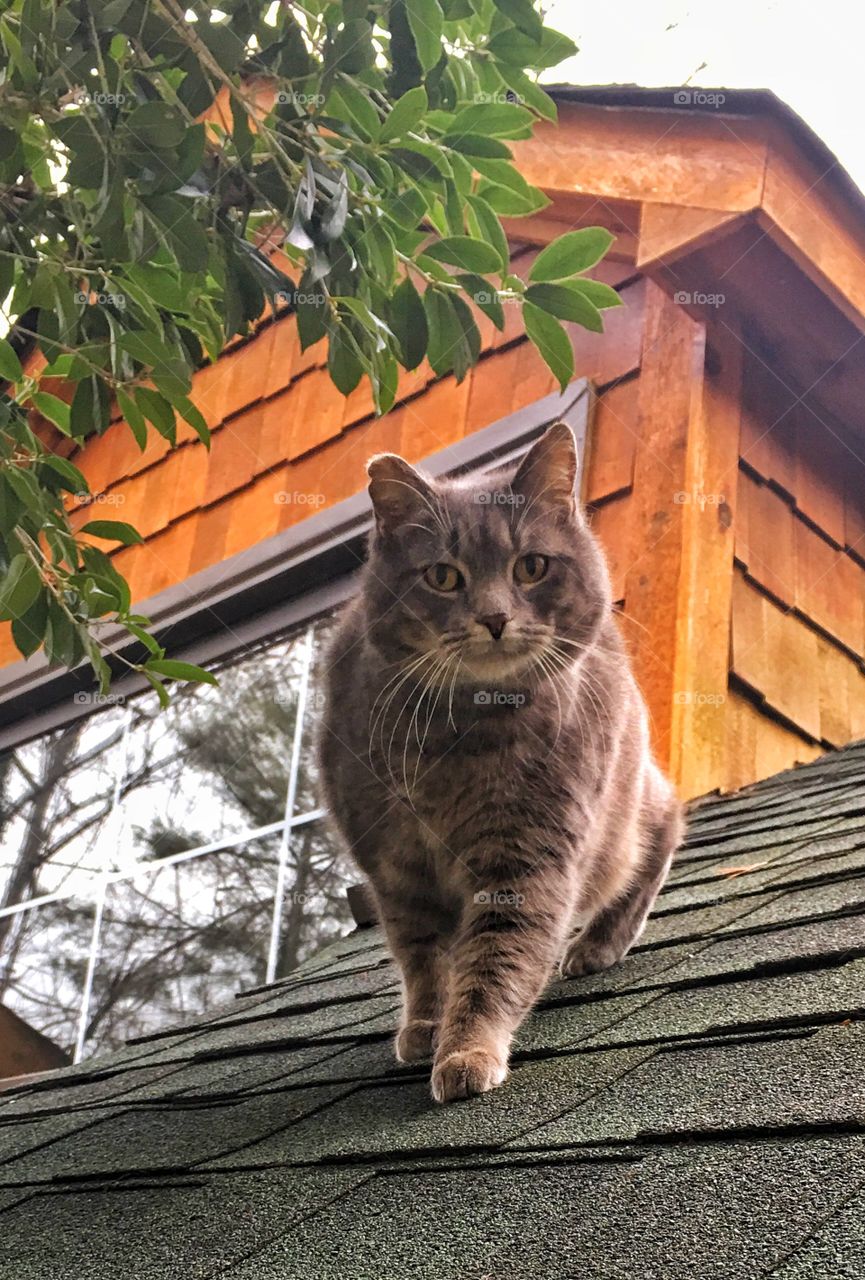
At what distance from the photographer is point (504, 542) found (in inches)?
80.1

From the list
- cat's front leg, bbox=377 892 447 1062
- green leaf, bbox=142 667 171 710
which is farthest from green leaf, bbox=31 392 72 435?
cat's front leg, bbox=377 892 447 1062

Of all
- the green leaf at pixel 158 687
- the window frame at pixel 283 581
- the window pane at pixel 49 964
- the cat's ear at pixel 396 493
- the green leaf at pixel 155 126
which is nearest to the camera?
the green leaf at pixel 155 126

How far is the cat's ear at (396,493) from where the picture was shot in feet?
6.82

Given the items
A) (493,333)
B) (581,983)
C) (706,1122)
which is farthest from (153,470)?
(706,1122)

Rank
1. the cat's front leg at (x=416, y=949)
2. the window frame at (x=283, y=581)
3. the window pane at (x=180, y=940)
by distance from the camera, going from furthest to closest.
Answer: the window pane at (x=180, y=940), the window frame at (x=283, y=581), the cat's front leg at (x=416, y=949)

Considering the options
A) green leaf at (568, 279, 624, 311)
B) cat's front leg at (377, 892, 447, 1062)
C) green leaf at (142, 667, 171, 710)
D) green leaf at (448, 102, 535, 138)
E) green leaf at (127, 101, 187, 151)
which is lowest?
cat's front leg at (377, 892, 447, 1062)

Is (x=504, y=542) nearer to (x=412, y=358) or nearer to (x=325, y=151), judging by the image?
(x=412, y=358)

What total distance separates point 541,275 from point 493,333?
2.27 metres

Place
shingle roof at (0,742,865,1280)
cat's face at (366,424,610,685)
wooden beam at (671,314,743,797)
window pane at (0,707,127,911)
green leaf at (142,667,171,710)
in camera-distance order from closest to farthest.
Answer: shingle roof at (0,742,865,1280) < cat's face at (366,424,610,685) < green leaf at (142,667,171,710) < wooden beam at (671,314,743,797) < window pane at (0,707,127,911)

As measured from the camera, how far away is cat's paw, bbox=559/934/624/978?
6.26 ft

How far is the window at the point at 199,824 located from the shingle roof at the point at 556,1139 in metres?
1.74

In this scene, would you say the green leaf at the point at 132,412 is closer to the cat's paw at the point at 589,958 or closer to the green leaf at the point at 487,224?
the green leaf at the point at 487,224

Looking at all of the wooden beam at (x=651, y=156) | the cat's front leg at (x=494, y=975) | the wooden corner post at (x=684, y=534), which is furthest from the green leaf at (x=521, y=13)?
the wooden beam at (x=651, y=156)

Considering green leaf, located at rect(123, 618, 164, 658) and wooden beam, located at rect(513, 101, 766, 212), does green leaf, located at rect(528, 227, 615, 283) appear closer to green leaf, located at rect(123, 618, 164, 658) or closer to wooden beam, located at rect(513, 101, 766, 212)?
green leaf, located at rect(123, 618, 164, 658)
